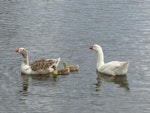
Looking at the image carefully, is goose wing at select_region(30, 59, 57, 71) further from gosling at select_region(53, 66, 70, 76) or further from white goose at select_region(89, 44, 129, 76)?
white goose at select_region(89, 44, 129, 76)

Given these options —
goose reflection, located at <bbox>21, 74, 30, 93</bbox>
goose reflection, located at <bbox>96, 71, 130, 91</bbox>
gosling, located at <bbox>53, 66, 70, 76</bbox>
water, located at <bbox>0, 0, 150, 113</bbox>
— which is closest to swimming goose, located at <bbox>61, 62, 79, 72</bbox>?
gosling, located at <bbox>53, 66, 70, 76</bbox>

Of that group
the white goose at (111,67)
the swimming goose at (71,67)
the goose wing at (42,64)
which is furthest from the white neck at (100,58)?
the goose wing at (42,64)

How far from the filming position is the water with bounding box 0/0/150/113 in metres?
23.9

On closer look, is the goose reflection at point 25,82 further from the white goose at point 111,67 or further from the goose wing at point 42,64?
the white goose at point 111,67

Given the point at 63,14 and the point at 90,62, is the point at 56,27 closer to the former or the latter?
the point at 63,14

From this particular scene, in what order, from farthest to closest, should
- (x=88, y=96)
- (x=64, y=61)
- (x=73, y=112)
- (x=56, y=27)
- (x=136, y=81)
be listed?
1. (x=56, y=27)
2. (x=64, y=61)
3. (x=136, y=81)
4. (x=88, y=96)
5. (x=73, y=112)

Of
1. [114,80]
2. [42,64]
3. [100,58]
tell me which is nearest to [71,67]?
[42,64]

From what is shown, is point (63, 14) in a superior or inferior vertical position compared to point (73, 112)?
superior

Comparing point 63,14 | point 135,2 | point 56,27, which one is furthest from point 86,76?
point 135,2

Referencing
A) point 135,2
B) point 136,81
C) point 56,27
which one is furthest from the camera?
point 135,2

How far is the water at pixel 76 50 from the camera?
23859 millimetres

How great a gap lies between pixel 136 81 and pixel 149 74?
1082 mm

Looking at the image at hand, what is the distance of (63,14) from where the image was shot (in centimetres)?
3994

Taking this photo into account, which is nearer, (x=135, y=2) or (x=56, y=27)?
(x=56, y=27)
